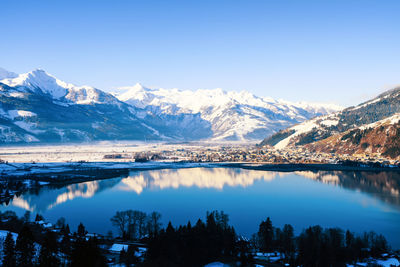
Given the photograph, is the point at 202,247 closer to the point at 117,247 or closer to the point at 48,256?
the point at 117,247

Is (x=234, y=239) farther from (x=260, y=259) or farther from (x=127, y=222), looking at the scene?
(x=127, y=222)

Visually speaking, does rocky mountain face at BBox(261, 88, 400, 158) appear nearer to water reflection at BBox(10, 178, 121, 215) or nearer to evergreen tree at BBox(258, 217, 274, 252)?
water reflection at BBox(10, 178, 121, 215)

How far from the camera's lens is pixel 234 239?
98.5ft

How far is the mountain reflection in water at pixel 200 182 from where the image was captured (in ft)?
173

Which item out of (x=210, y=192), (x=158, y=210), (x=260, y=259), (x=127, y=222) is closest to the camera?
(x=260, y=259)

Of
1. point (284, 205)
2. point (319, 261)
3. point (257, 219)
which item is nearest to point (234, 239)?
point (319, 261)

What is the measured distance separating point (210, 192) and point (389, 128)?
2638 inches

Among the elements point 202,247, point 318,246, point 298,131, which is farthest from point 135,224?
point 298,131

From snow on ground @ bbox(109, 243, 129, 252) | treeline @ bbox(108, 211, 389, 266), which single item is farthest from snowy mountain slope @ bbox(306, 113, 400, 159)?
snow on ground @ bbox(109, 243, 129, 252)

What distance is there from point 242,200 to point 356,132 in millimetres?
78008

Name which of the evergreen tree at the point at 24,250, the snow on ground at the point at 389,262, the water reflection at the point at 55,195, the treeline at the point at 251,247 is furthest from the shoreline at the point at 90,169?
the snow on ground at the point at 389,262

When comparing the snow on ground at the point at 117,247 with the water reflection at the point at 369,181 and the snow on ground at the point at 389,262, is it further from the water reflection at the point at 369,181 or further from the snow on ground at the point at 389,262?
the water reflection at the point at 369,181

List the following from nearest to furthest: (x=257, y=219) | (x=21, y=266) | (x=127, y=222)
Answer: (x=21, y=266), (x=127, y=222), (x=257, y=219)

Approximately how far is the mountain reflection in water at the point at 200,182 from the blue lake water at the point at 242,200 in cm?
11
